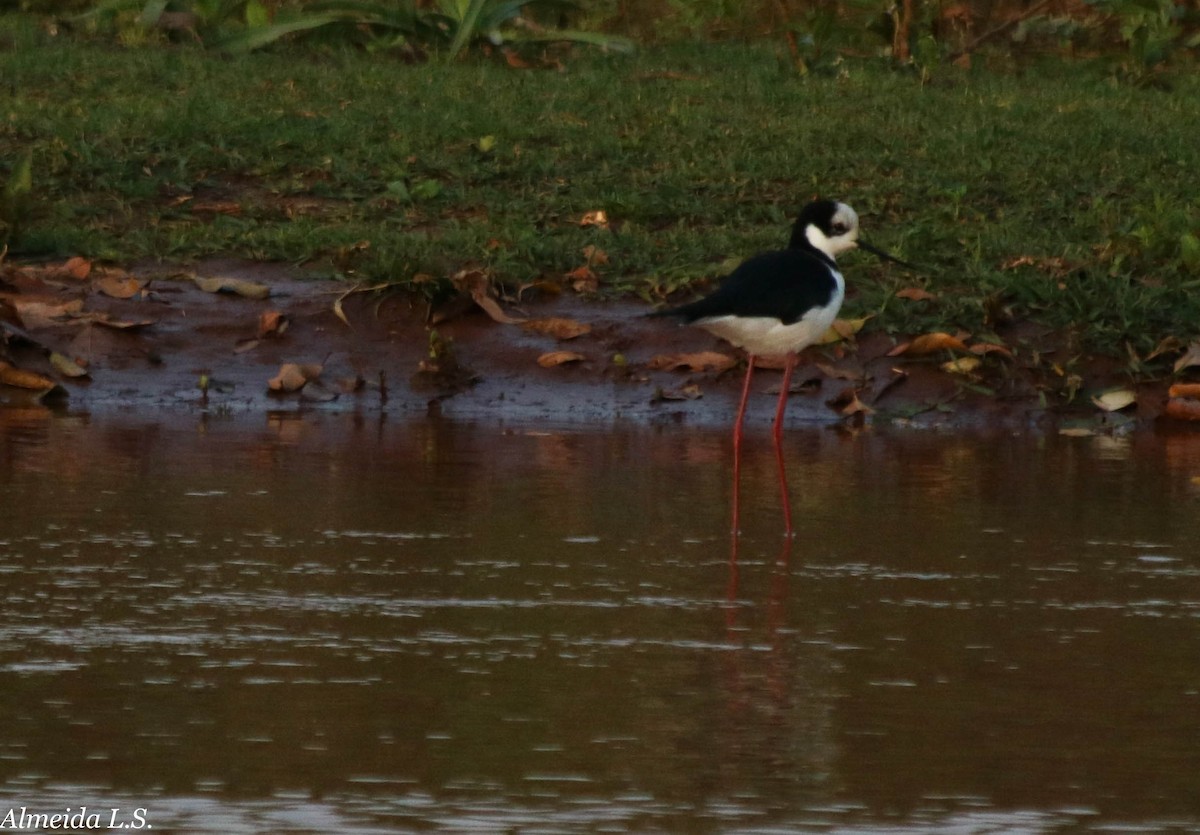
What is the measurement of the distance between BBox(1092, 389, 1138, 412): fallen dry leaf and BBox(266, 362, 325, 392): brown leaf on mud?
315 centimetres

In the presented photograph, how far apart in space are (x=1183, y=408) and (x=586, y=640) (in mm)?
4908

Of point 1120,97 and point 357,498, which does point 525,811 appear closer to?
point 357,498

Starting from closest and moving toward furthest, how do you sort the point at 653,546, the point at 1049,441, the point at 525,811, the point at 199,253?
the point at 525,811, the point at 653,546, the point at 1049,441, the point at 199,253

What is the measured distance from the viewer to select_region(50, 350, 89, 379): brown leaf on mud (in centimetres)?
955

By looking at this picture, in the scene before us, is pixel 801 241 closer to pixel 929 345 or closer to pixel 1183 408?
pixel 929 345

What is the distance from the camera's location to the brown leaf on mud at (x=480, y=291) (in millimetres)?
9984

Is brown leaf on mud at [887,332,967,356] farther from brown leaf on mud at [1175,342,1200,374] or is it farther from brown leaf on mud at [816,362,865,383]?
brown leaf on mud at [1175,342,1200,374]

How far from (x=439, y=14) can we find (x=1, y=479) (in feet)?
27.7

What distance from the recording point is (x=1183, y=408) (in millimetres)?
9469

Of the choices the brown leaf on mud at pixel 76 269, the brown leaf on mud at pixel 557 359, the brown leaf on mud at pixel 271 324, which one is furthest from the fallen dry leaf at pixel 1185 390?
the brown leaf on mud at pixel 76 269

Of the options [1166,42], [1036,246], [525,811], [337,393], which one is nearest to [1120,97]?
[1166,42]

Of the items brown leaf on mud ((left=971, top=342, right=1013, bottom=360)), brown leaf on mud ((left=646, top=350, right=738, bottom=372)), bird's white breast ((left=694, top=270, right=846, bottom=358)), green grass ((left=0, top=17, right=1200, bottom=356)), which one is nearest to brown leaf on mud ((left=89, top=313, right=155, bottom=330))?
green grass ((left=0, top=17, right=1200, bottom=356))

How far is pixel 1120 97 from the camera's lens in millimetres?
14125

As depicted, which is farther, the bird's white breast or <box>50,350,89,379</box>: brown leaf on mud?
<box>50,350,89,379</box>: brown leaf on mud
